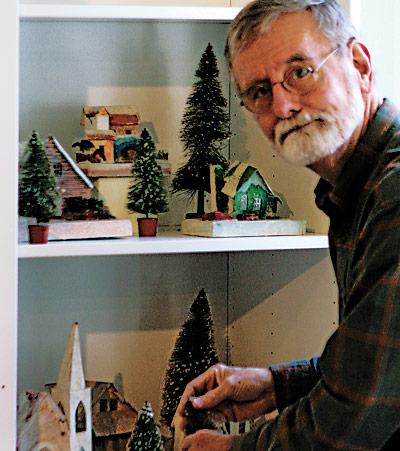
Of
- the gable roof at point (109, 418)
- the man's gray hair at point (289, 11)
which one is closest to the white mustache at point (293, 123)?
the man's gray hair at point (289, 11)

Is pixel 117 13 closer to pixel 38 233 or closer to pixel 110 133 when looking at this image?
pixel 110 133

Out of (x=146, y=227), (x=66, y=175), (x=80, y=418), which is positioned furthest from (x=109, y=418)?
(x=66, y=175)

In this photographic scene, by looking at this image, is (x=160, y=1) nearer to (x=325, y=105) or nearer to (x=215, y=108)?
(x=215, y=108)

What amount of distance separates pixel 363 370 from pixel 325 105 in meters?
0.39

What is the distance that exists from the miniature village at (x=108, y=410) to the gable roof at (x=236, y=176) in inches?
9.4

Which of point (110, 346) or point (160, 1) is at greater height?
point (160, 1)

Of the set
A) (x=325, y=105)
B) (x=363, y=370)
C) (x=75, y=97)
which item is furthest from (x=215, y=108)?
(x=363, y=370)

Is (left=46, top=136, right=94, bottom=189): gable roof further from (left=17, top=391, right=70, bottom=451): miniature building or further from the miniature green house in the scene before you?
(left=17, top=391, right=70, bottom=451): miniature building

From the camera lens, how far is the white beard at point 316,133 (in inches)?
44.7

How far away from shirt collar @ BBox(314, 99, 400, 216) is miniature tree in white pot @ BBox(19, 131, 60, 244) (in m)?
0.48

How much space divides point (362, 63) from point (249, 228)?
0.42 m

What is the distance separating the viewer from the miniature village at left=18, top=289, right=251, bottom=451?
144 cm

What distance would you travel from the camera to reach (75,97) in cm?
174

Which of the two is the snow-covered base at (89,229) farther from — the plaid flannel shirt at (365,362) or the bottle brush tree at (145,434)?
the plaid flannel shirt at (365,362)
